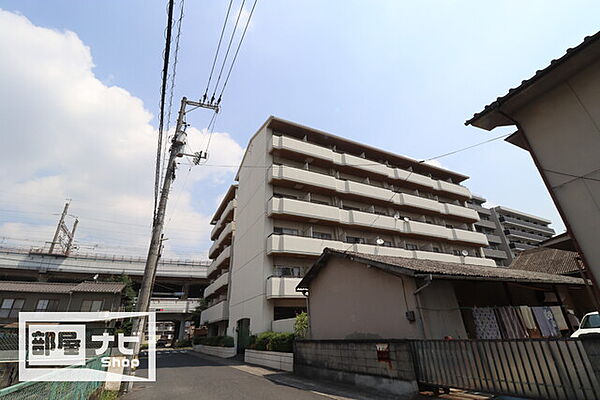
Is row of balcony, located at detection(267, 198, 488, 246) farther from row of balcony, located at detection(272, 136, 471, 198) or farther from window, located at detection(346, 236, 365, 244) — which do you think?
row of balcony, located at detection(272, 136, 471, 198)

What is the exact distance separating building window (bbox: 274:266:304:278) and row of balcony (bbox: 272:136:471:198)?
8966 millimetres

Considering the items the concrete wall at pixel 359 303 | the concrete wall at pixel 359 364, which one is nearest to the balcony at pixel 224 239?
the concrete wall at pixel 359 303

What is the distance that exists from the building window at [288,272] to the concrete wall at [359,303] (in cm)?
573

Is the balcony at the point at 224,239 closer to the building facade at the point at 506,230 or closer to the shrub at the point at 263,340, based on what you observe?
the shrub at the point at 263,340

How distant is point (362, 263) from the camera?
10281mm

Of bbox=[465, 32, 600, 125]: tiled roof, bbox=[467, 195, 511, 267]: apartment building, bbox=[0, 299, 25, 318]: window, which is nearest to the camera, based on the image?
bbox=[465, 32, 600, 125]: tiled roof

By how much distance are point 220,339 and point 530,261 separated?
989 inches

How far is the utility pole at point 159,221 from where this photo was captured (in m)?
8.08

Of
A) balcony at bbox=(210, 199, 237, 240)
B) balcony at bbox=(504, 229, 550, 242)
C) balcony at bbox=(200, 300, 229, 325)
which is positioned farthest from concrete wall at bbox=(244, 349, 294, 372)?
balcony at bbox=(504, 229, 550, 242)

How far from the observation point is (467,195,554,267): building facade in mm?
42825

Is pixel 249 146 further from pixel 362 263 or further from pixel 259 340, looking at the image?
pixel 362 263

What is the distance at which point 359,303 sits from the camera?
10.4 meters

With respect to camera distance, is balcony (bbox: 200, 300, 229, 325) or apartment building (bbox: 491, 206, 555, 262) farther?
apartment building (bbox: 491, 206, 555, 262)

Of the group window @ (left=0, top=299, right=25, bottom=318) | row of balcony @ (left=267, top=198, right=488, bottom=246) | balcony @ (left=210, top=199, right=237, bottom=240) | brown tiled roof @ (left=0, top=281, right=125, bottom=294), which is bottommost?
window @ (left=0, top=299, right=25, bottom=318)
